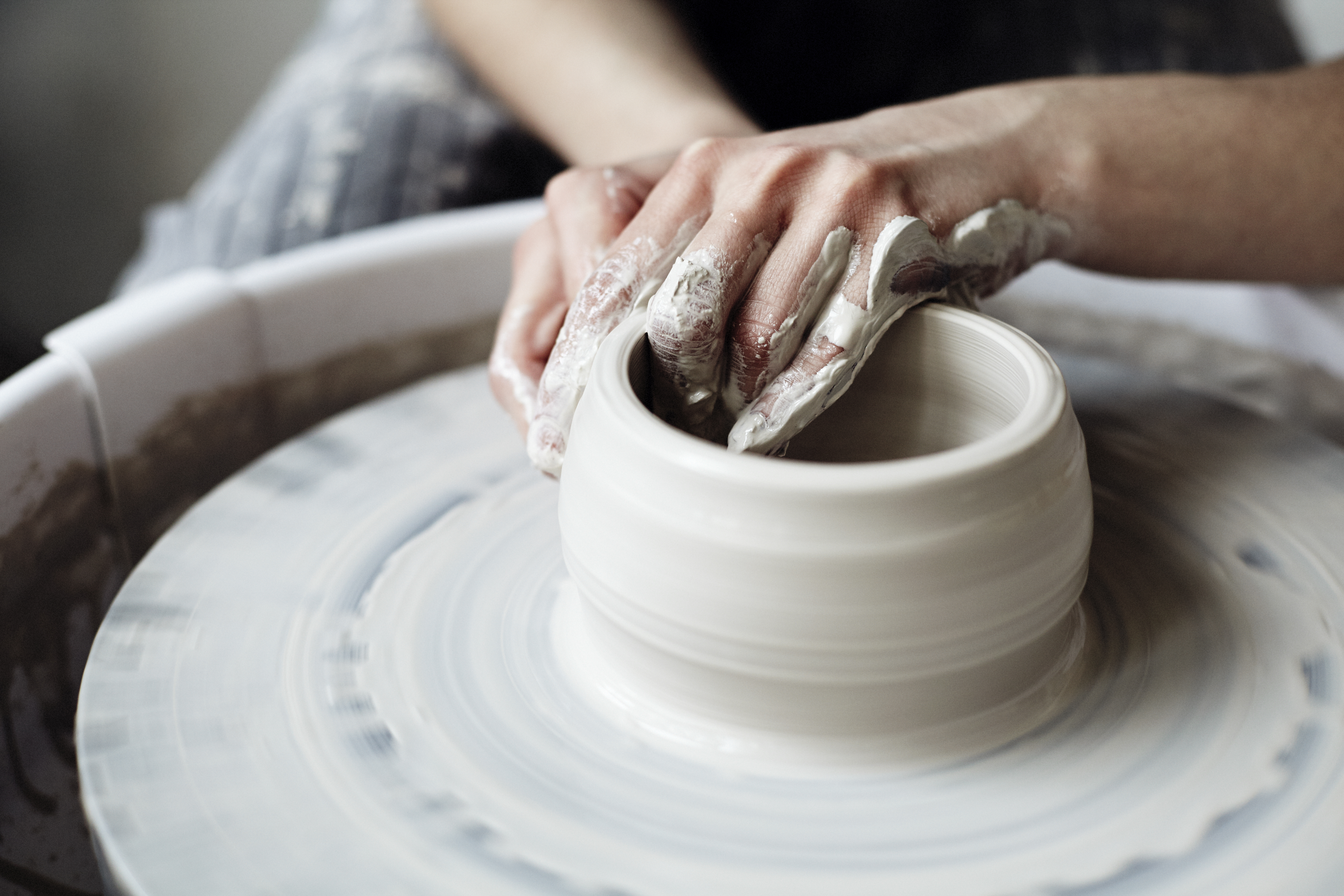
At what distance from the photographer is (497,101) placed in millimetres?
1616

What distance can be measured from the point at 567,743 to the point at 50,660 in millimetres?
537

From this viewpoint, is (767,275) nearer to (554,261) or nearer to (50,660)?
(554,261)

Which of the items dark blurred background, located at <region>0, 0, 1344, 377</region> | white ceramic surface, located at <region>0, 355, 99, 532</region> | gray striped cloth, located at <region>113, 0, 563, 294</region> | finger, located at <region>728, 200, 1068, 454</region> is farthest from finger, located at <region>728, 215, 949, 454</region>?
dark blurred background, located at <region>0, 0, 1344, 377</region>

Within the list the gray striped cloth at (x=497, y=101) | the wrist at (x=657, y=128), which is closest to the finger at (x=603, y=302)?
the wrist at (x=657, y=128)

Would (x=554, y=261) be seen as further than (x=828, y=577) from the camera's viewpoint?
Yes

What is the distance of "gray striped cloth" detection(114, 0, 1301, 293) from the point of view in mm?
1507

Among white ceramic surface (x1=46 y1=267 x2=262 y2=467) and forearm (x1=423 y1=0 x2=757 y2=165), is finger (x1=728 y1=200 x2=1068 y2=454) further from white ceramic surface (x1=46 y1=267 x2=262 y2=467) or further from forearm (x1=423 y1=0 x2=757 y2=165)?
white ceramic surface (x1=46 y1=267 x2=262 y2=467)

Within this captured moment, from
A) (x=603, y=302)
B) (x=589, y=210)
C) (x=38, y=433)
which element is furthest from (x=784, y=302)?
(x=38, y=433)

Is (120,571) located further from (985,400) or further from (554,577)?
(985,400)

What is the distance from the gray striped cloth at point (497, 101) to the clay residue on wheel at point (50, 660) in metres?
0.52

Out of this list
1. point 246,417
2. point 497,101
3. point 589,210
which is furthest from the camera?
point 497,101

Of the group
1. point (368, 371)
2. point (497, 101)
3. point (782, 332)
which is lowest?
point (368, 371)

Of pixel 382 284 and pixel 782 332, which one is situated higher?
pixel 782 332

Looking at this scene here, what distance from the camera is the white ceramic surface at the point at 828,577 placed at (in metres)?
0.63
